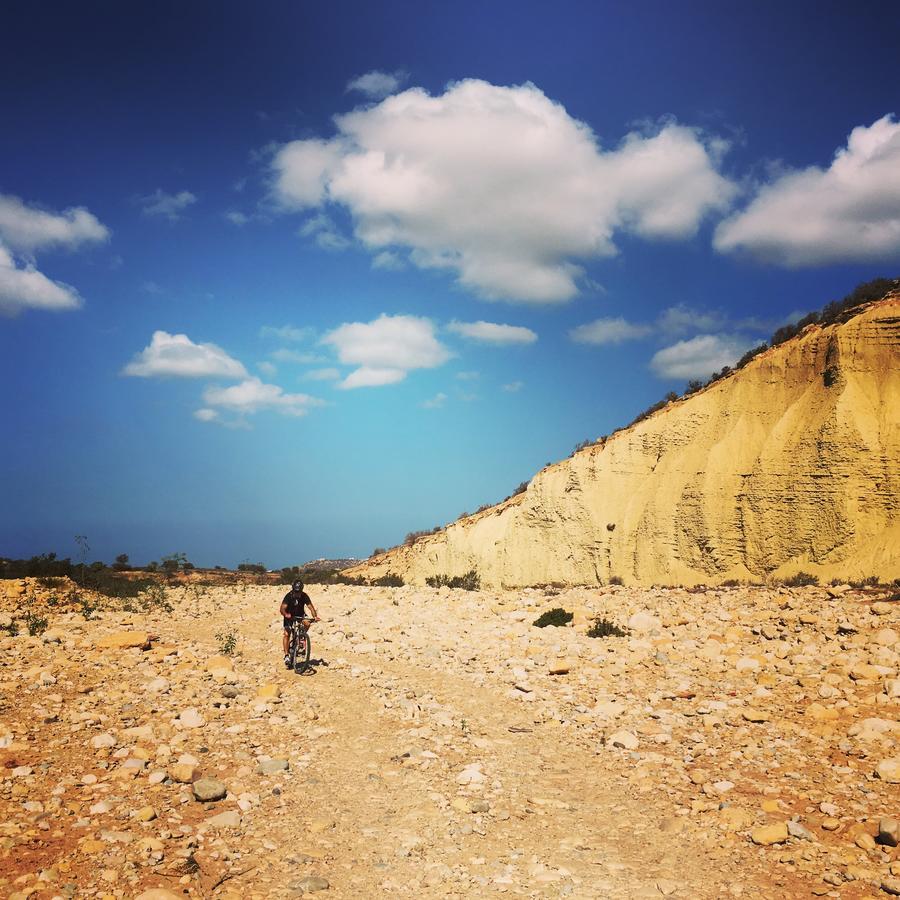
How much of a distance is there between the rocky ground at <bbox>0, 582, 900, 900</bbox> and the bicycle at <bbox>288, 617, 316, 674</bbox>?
0.46 metres

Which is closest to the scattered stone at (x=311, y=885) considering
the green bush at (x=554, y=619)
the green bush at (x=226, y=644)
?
the green bush at (x=226, y=644)

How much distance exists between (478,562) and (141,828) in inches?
1239

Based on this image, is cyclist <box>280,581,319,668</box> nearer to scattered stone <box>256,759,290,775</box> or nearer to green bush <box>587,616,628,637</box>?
scattered stone <box>256,759,290,775</box>

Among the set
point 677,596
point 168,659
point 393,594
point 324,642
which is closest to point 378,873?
point 168,659

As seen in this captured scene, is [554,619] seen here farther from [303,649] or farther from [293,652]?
[293,652]

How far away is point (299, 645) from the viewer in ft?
42.3

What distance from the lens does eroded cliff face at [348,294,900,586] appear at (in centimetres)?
2311

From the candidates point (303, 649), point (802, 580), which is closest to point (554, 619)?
point (303, 649)

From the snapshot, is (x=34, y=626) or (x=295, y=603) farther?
(x=34, y=626)

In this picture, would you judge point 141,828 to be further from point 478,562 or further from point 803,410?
point 478,562

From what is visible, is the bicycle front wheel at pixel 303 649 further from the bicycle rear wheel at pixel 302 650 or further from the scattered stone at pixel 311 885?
the scattered stone at pixel 311 885

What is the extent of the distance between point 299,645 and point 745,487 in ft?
70.5

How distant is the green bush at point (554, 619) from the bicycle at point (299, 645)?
21.7 feet

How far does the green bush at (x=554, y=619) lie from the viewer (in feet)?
53.4
